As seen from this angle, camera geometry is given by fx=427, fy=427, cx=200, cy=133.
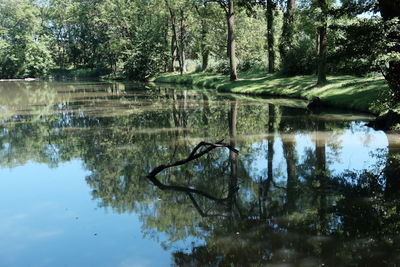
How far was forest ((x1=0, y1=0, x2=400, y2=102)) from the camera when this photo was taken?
49.5 ft

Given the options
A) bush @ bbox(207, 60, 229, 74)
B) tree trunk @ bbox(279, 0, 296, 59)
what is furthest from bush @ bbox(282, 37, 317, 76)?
bush @ bbox(207, 60, 229, 74)

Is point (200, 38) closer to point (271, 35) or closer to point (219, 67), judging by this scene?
point (219, 67)

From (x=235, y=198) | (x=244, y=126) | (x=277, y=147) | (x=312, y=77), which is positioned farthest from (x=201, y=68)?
(x=235, y=198)

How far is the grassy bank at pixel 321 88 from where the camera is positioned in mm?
22438

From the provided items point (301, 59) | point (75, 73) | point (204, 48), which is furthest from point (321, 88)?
point (75, 73)

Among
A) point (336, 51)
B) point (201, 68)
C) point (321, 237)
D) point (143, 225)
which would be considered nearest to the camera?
point (321, 237)

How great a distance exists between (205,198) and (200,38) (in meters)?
48.8

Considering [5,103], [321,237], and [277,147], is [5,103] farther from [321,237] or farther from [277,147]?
[321,237]

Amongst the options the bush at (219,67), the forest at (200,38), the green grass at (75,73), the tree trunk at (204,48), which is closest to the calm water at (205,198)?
the forest at (200,38)

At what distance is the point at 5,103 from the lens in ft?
110

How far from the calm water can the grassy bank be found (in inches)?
144

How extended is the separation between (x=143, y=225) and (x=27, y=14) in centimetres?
8731

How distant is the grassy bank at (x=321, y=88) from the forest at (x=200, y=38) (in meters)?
1.01

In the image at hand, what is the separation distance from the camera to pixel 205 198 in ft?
32.2
